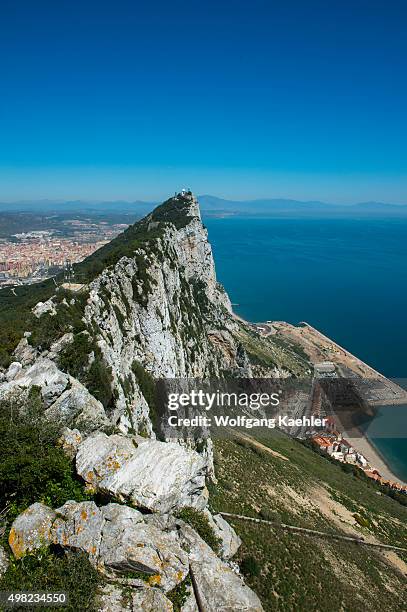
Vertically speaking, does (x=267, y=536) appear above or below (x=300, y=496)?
above

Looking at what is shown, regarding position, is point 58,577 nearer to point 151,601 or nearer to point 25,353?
point 151,601

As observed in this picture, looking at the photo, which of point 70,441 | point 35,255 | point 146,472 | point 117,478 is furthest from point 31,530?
point 35,255

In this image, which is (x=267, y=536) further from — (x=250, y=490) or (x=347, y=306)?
(x=347, y=306)

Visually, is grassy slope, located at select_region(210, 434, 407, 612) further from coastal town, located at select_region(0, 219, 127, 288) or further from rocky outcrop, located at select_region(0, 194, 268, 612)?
coastal town, located at select_region(0, 219, 127, 288)

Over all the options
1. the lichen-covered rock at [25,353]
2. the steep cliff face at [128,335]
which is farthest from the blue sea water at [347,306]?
the lichen-covered rock at [25,353]

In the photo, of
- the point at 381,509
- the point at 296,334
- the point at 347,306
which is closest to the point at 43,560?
the point at 381,509

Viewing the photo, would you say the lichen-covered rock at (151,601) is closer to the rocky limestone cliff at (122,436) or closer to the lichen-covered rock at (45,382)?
the rocky limestone cliff at (122,436)

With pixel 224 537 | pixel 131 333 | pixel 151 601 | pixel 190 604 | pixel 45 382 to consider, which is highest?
pixel 45 382
